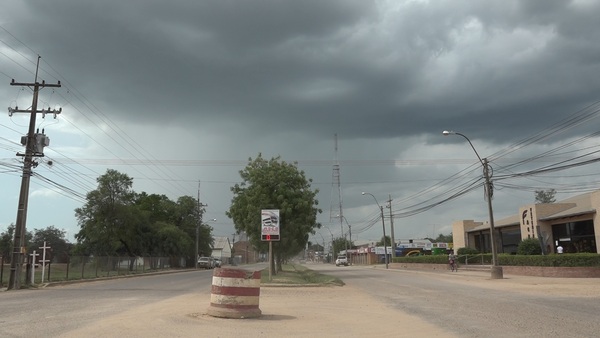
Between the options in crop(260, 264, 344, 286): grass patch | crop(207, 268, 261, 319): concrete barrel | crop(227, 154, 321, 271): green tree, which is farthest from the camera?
crop(227, 154, 321, 271): green tree

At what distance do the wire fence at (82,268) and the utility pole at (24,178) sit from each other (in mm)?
893

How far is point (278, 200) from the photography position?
35.7 metres

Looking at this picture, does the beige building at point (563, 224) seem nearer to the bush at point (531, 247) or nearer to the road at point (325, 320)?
the bush at point (531, 247)

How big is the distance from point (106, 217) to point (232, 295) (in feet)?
175

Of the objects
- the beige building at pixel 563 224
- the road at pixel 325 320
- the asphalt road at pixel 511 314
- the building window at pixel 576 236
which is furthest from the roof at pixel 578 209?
the road at pixel 325 320

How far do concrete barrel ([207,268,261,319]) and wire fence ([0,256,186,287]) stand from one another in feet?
64.5

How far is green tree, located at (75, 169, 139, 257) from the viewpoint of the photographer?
195 ft

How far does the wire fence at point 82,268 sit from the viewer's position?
30016 millimetres

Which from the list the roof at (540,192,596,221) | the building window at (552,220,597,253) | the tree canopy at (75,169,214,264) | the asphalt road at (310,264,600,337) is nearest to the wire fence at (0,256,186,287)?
the tree canopy at (75,169,214,264)

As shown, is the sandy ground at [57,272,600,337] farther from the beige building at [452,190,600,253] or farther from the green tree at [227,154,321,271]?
the beige building at [452,190,600,253]

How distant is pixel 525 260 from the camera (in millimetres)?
35719

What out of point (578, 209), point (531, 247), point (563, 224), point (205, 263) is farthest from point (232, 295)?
point (205, 263)

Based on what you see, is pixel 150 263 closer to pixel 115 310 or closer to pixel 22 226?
pixel 22 226

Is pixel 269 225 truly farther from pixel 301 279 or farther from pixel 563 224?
pixel 563 224
